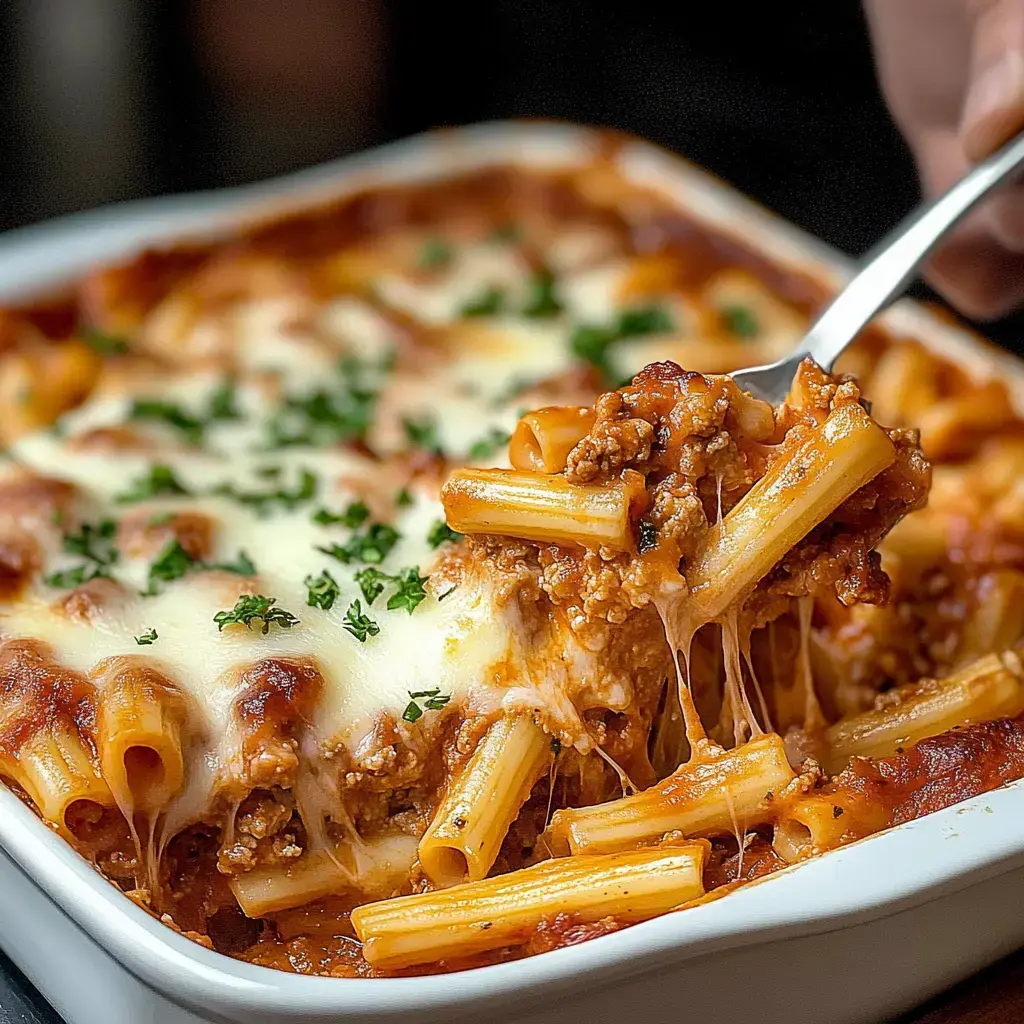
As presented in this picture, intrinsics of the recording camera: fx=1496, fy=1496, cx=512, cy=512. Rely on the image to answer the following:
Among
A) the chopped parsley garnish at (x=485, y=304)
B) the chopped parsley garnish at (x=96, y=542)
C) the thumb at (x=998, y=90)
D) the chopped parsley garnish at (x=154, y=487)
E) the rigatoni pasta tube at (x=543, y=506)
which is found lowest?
the chopped parsley garnish at (x=485, y=304)

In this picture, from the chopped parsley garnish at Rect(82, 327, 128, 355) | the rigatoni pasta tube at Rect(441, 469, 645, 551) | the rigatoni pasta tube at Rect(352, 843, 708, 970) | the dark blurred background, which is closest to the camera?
the rigatoni pasta tube at Rect(352, 843, 708, 970)

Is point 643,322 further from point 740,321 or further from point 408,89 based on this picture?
point 408,89

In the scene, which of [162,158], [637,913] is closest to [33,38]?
[162,158]

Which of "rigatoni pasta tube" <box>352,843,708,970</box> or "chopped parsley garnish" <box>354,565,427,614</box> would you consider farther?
"chopped parsley garnish" <box>354,565,427,614</box>

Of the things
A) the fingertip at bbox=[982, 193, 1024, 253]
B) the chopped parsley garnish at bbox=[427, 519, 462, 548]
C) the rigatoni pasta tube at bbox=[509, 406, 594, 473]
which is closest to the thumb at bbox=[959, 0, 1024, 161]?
the fingertip at bbox=[982, 193, 1024, 253]

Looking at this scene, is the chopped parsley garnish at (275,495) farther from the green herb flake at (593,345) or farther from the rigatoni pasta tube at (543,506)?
the green herb flake at (593,345)

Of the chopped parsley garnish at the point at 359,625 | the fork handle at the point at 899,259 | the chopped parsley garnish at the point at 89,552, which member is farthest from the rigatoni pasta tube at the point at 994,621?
the chopped parsley garnish at the point at 89,552

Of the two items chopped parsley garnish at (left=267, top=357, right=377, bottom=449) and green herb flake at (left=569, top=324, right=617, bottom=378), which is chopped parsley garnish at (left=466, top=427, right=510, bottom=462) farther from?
green herb flake at (left=569, top=324, right=617, bottom=378)
